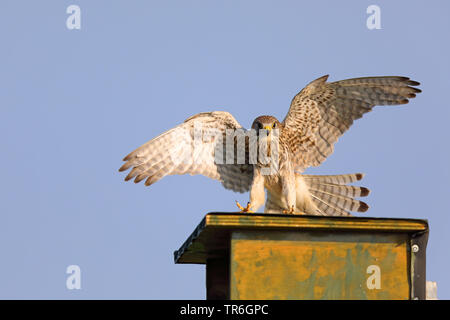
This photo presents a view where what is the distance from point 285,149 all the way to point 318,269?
163 inches

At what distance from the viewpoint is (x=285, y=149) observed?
13.4 metres

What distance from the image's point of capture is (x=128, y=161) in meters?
13.7

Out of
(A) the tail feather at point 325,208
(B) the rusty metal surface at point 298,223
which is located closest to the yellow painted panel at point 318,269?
(B) the rusty metal surface at point 298,223

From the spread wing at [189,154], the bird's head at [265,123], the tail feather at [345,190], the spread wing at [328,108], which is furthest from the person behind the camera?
the tail feather at [345,190]

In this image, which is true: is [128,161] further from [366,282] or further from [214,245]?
[366,282]

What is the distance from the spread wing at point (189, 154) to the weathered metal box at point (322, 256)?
3.95 metres

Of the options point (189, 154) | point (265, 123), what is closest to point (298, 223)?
point (265, 123)

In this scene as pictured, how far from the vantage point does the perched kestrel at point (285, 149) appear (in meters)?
13.3

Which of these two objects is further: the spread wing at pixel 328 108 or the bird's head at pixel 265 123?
the spread wing at pixel 328 108

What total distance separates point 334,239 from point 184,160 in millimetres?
4477

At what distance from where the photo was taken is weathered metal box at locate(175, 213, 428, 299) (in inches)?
371

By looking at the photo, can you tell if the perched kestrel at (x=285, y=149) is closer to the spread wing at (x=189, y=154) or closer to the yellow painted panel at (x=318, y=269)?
the spread wing at (x=189, y=154)

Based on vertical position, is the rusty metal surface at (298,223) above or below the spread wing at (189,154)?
below

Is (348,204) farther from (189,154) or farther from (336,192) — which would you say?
(189,154)
